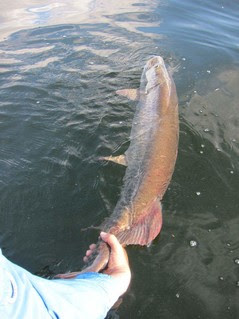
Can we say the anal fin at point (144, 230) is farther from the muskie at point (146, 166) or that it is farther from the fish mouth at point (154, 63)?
the fish mouth at point (154, 63)

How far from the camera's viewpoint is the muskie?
142 inches

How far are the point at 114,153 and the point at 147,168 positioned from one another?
0.87 m

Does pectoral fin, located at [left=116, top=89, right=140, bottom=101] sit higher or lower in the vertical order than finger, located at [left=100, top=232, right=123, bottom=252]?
higher

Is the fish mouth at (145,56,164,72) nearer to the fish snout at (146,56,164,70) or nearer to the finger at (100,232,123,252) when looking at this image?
the fish snout at (146,56,164,70)

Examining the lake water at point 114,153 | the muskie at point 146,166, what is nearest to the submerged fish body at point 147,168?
the muskie at point 146,166

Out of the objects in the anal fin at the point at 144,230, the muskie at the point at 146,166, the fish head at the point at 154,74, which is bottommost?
the anal fin at the point at 144,230

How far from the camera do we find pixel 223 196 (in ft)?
14.6

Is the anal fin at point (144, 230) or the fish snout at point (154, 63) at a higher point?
the fish snout at point (154, 63)

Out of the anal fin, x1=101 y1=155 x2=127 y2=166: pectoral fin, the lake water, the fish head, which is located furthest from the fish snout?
the anal fin

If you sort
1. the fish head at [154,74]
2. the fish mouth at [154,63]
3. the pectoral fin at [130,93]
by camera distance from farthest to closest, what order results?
the fish mouth at [154,63], the fish head at [154,74], the pectoral fin at [130,93]

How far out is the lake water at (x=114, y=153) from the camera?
139 inches

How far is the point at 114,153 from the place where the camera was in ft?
16.6

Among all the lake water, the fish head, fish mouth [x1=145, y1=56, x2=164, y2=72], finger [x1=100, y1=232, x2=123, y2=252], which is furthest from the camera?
fish mouth [x1=145, y1=56, x2=164, y2=72]

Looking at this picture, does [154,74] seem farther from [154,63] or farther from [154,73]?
[154,63]
